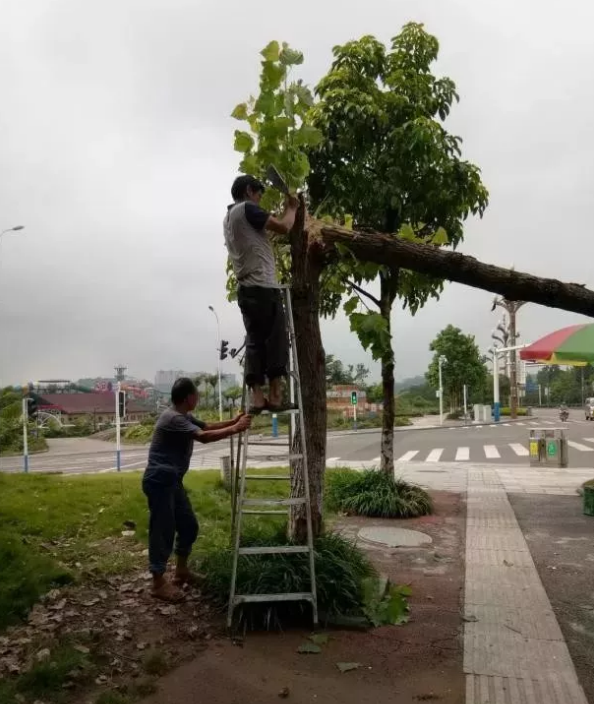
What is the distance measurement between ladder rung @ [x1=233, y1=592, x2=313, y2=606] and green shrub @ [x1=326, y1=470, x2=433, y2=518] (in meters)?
5.22

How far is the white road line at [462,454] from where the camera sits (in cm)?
2082

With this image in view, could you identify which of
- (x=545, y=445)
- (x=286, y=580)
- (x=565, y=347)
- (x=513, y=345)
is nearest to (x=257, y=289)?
(x=286, y=580)

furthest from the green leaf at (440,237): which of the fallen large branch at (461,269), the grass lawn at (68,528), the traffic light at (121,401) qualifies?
the traffic light at (121,401)

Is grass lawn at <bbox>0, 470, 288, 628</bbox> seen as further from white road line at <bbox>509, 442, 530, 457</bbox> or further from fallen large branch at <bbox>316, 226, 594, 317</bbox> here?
white road line at <bbox>509, 442, 530, 457</bbox>

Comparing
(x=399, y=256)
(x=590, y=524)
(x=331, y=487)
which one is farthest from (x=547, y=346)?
(x=399, y=256)

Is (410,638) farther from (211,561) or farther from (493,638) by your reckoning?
(211,561)

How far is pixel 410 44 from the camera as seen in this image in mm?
9430

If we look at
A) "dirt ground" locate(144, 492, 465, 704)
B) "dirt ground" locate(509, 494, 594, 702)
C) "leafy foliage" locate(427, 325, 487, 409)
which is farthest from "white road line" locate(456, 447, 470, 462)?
"leafy foliage" locate(427, 325, 487, 409)

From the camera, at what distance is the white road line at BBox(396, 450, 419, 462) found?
2100cm

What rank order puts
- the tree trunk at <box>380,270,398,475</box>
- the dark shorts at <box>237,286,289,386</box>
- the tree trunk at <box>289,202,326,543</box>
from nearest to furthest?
the dark shorts at <box>237,286,289,386</box>
the tree trunk at <box>289,202,326,543</box>
the tree trunk at <box>380,270,398,475</box>

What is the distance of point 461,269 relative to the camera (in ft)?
16.5

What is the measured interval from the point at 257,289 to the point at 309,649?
258 centimetres

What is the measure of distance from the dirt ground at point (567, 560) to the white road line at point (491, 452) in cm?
973

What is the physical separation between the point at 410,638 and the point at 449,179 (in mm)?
6572
